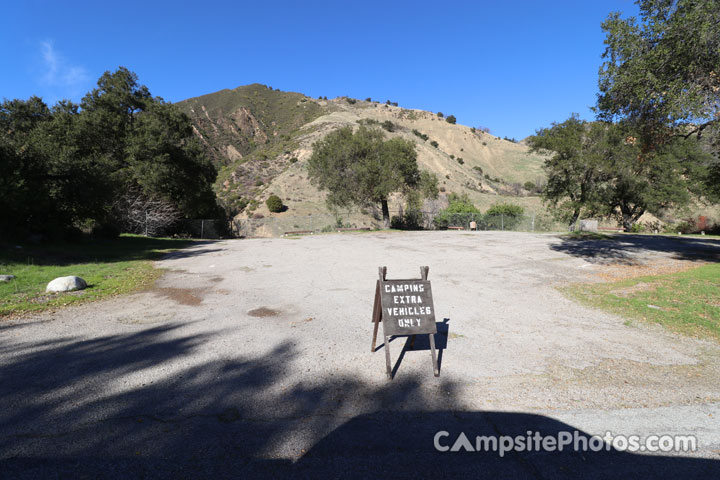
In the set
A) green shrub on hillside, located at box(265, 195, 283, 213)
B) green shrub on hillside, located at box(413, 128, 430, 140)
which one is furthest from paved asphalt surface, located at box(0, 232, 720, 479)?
green shrub on hillside, located at box(413, 128, 430, 140)

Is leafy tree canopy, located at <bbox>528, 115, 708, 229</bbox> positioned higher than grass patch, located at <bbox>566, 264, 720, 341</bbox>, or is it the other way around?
leafy tree canopy, located at <bbox>528, 115, 708, 229</bbox>

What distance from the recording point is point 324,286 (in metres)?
9.75

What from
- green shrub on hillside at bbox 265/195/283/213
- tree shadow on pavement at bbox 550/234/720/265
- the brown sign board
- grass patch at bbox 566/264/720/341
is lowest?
grass patch at bbox 566/264/720/341

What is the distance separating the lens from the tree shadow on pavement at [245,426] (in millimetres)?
2771

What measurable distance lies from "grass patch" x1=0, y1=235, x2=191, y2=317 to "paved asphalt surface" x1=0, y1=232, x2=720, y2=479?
1206 mm

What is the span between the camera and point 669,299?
26.2ft

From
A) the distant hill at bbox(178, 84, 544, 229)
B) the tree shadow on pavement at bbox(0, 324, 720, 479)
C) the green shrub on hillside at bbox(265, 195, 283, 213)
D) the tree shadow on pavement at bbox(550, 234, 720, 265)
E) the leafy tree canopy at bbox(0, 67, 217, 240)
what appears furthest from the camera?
the distant hill at bbox(178, 84, 544, 229)

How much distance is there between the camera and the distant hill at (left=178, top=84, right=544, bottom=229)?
5712 cm

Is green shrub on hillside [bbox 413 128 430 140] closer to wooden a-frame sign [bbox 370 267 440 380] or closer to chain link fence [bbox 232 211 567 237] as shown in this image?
chain link fence [bbox 232 211 567 237]

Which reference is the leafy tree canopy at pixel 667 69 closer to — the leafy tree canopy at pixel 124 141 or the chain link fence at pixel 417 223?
the leafy tree canopy at pixel 124 141

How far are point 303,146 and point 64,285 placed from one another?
6216 cm

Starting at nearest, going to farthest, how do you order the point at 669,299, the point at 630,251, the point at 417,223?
the point at 669,299, the point at 630,251, the point at 417,223

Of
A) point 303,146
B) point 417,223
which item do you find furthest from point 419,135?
point 417,223

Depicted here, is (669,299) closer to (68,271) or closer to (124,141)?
(68,271)
